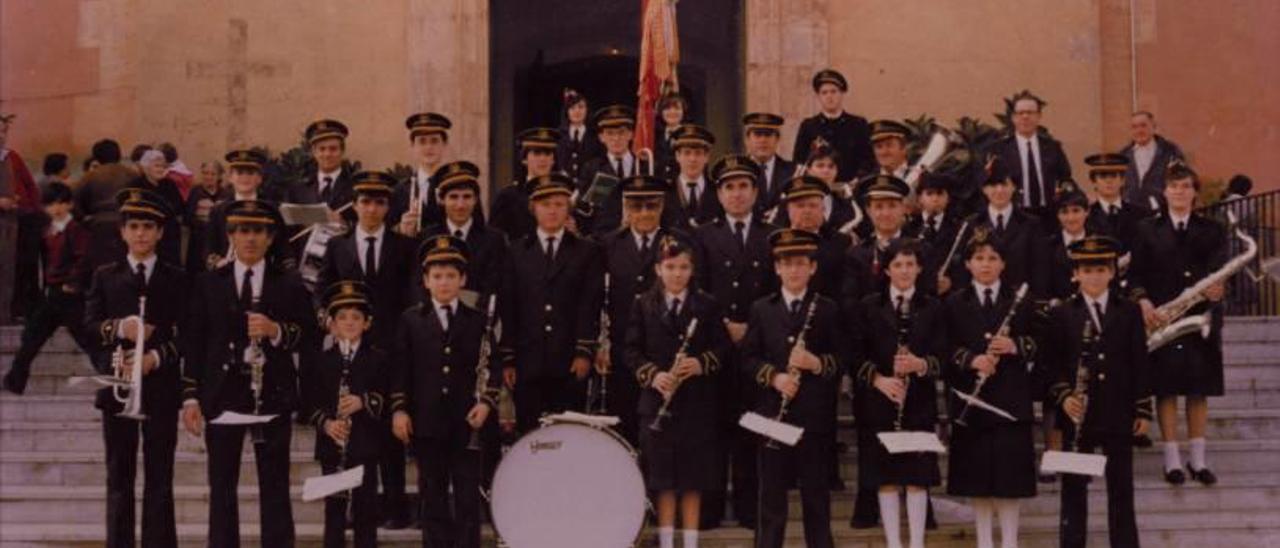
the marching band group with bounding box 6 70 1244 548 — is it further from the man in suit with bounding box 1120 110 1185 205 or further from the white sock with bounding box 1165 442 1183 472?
the man in suit with bounding box 1120 110 1185 205

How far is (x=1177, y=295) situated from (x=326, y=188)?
5.95 metres

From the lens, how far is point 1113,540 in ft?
33.6

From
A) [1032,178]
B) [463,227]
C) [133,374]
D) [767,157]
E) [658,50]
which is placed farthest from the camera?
[658,50]

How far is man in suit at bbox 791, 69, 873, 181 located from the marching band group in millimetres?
2790

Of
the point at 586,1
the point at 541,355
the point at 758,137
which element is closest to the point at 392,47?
the point at 586,1

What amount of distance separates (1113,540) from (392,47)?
33.9ft

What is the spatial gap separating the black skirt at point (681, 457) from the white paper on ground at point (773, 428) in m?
0.28

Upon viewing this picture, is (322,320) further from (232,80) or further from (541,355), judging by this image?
(232,80)

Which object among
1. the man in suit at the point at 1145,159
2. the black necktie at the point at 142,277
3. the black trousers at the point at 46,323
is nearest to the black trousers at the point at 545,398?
the black necktie at the point at 142,277

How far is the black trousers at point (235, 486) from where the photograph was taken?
991 centimetres

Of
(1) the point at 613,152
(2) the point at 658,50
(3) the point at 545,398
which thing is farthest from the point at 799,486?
(2) the point at 658,50

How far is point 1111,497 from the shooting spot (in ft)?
33.8

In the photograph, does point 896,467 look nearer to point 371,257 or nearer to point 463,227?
point 463,227

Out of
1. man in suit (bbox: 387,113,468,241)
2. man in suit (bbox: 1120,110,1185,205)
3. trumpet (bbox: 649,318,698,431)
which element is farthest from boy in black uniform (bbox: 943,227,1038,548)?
man in suit (bbox: 1120,110,1185,205)
